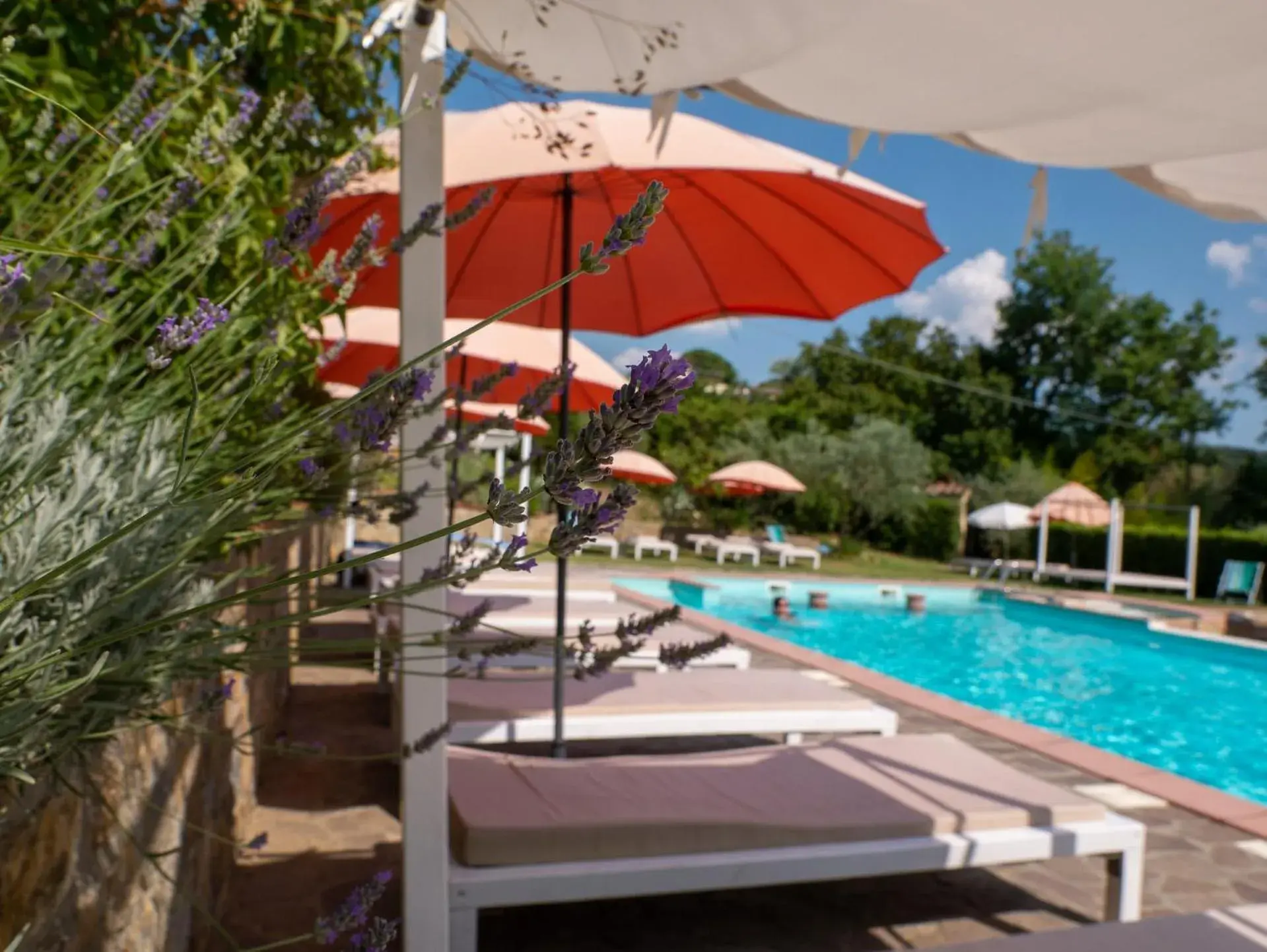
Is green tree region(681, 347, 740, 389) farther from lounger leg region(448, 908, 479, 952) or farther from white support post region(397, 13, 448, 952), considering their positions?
white support post region(397, 13, 448, 952)

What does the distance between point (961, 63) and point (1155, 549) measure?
22.5 m

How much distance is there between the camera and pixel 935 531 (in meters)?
25.5

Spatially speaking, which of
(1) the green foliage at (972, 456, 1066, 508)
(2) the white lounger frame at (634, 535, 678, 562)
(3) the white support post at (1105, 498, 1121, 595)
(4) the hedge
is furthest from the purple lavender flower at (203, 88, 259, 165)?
(1) the green foliage at (972, 456, 1066, 508)

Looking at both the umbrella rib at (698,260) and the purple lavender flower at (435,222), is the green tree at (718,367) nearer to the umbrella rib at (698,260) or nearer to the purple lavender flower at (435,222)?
the umbrella rib at (698,260)

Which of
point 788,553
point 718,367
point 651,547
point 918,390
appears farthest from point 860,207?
point 718,367

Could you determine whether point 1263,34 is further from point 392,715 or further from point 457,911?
point 392,715

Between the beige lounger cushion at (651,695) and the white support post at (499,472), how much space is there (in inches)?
28.0

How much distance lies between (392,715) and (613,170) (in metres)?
3.45

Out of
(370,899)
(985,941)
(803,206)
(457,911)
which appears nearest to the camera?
(370,899)

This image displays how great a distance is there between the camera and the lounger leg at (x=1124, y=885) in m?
3.27

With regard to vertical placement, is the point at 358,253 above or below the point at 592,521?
above

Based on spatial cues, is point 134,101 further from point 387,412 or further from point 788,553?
point 788,553

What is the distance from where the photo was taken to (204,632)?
3.83 ft

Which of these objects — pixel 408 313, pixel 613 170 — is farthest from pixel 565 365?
pixel 613 170
